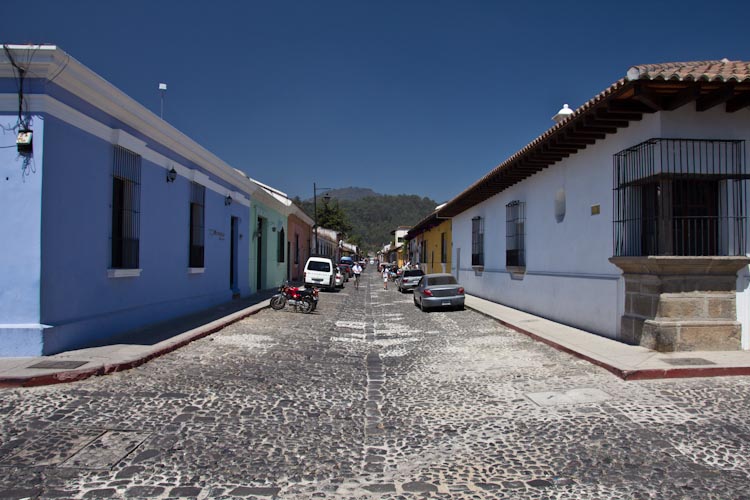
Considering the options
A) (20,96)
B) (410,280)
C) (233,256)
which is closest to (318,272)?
(410,280)

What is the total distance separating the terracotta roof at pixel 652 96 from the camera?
6941 mm

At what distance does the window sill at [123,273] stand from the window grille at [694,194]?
28.2ft

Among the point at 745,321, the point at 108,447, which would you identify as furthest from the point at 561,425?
the point at 745,321

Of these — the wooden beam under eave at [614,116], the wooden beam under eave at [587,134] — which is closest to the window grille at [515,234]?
the wooden beam under eave at [587,134]

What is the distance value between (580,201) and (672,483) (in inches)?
306

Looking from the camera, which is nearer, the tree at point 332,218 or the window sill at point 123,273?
the window sill at point 123,273

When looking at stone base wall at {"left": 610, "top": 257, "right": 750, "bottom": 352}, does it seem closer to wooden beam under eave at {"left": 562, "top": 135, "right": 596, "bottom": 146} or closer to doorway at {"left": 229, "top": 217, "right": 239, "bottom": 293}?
wooden beam under eave at {"left": 562, "top": 135, "right": 596, "bottom": 146}

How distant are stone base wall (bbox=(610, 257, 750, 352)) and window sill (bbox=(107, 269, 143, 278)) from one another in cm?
841

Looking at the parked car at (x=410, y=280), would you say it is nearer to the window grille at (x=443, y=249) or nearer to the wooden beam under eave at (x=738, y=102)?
the window grille at (x=443, y=249)

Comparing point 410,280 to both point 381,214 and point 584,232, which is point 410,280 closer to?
point 584,232

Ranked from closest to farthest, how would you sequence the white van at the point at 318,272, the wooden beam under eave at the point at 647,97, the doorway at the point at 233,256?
the wooden beam under eave at the point at 647,97, the doorway at the point at 233,256, the white van at the point at 318,272

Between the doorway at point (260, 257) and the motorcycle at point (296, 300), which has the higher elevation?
the doorway at point (260, 257)

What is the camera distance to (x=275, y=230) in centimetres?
2317

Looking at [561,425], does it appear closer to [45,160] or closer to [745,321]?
[745,321]
